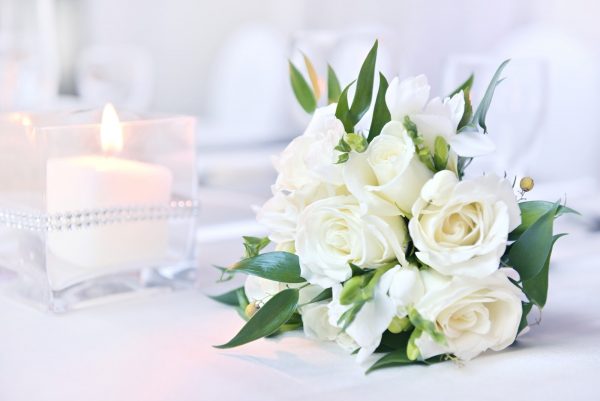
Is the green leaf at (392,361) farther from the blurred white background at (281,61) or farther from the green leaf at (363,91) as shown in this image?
the blurred white background at (281,61)

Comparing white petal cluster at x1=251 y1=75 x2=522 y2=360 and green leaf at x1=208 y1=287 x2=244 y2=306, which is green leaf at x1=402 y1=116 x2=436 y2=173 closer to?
white petal cluster at x1=251 y1=75 x2=522 y2=360

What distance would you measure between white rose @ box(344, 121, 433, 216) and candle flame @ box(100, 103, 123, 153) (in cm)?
27

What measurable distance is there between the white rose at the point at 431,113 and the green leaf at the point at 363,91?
2 cm

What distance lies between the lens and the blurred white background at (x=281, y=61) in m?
1.05

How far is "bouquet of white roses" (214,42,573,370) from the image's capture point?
59 cm

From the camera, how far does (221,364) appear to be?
2.05 ft

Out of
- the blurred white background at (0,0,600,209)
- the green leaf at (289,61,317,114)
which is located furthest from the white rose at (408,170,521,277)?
the blurred white background at (0,0,600,209)

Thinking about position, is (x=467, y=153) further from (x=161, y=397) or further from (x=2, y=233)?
(x=2, y=233)

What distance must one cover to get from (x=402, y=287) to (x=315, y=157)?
0.36 feet

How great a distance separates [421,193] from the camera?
0.59 metres

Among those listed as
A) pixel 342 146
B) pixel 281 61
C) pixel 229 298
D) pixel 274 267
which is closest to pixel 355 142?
pixel 342 146

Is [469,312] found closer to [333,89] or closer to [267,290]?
[267,290]

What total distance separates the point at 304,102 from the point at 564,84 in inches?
45.7

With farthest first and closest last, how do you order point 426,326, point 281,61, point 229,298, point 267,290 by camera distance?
point 281,61, point 229,298, point 267,290, point 426,326
